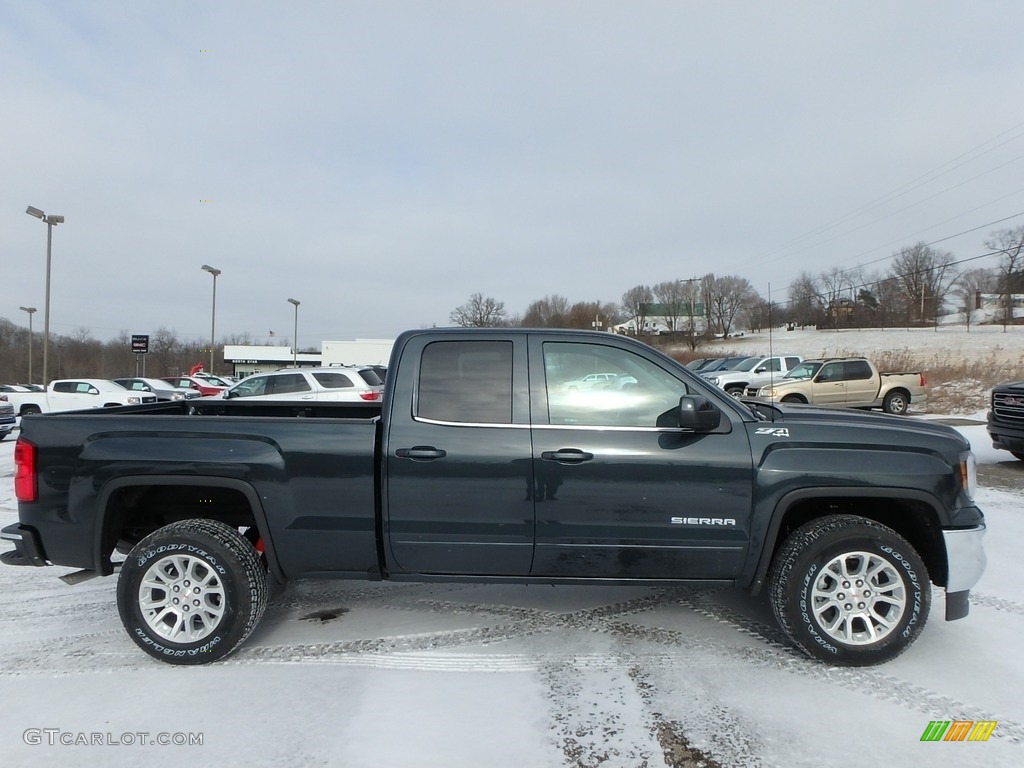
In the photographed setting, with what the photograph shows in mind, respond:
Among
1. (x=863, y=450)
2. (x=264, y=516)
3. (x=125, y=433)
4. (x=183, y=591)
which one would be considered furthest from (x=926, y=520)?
(x=125, y=433)

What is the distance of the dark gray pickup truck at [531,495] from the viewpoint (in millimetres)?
3361

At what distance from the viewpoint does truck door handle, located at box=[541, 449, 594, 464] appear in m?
3.36

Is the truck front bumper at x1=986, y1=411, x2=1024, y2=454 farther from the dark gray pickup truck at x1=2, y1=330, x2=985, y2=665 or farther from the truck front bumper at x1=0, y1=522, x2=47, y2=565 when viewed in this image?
the truck front bumper at x1=0, y1=522, x2=47, y2=565

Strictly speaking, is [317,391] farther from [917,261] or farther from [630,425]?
[917,261]

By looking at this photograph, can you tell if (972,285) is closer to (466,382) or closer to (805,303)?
(805,303)

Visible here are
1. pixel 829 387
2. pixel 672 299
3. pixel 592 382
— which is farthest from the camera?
pixel 672 299

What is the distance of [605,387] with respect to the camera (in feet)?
11.7

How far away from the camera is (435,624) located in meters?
3.95

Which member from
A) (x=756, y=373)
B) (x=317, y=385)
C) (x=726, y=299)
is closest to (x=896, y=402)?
(x=756, y=373)

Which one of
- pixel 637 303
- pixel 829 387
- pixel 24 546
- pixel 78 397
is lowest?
pixel 24 546

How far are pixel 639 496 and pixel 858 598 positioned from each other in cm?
133

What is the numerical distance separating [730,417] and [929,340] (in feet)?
202

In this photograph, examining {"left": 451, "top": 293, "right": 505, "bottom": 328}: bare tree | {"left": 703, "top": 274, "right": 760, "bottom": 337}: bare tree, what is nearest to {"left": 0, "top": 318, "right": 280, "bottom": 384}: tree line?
{"left": 451, "top": 293, "right": 505, "bottom": 328}: bare tree


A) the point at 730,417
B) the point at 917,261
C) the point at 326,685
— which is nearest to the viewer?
the point at 326,685
